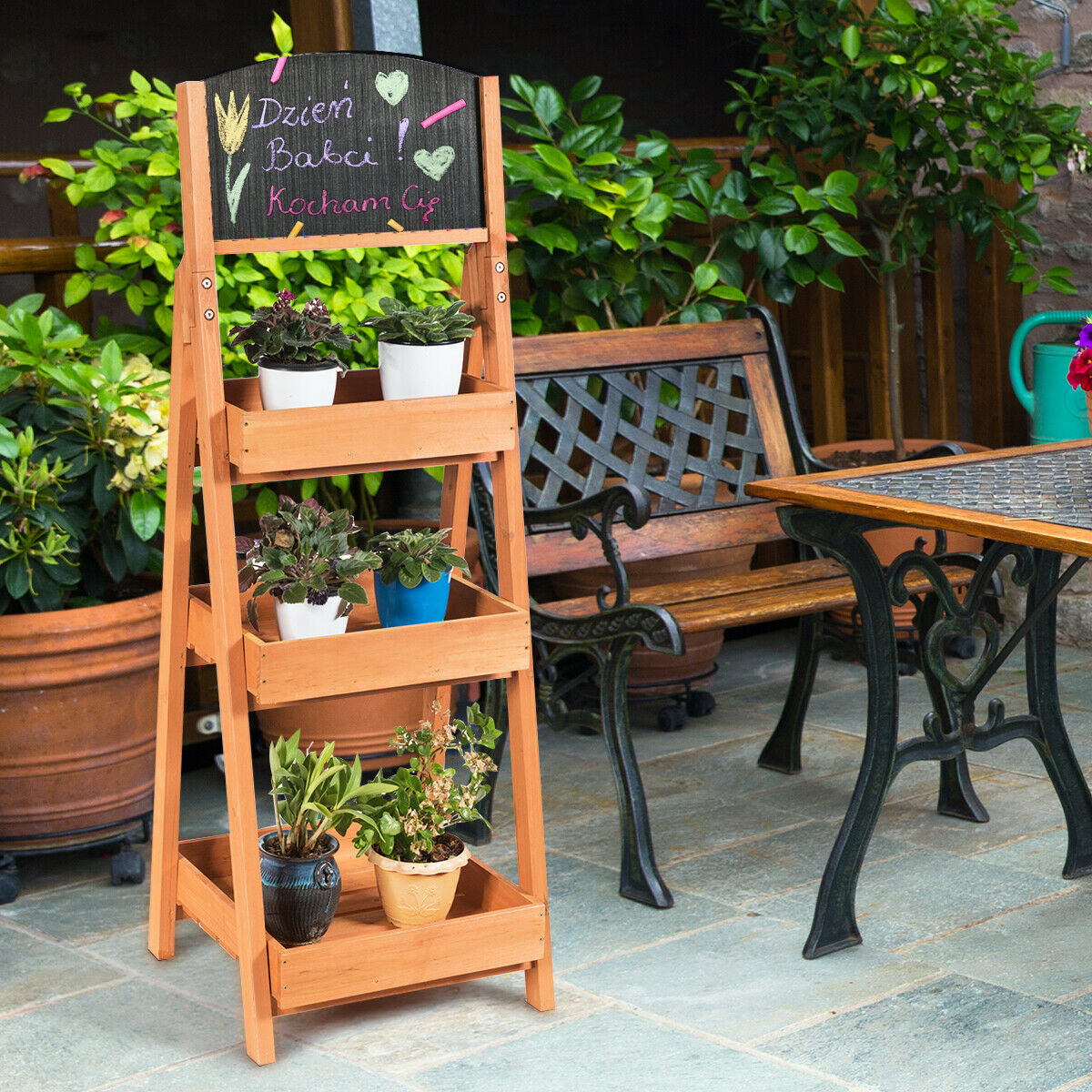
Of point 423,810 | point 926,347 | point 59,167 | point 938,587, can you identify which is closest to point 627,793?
point 423,810

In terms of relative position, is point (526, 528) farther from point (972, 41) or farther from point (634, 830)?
point (972, 41)

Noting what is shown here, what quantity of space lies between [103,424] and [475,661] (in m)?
1.11

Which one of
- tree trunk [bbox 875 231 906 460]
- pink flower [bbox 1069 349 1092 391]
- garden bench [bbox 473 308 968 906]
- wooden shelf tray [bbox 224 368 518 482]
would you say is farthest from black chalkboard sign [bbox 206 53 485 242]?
tree trunk [bbox 875 231 906 460]

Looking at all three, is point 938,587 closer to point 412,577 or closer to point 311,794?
point 412,577

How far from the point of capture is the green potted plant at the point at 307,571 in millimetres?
2381

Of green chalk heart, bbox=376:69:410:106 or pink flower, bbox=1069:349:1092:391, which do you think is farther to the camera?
pink flower, bbox=1069:349:1092:391

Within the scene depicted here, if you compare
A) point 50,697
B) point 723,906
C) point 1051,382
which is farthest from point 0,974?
point 1051,382

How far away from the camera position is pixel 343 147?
2.38 meters

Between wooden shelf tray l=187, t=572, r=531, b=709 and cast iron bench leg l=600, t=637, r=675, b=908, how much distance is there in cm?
55

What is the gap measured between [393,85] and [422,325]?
13.8 inches

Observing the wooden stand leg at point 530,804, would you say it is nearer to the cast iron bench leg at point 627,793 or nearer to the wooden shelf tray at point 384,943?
the wooden shelf tray at point 384,943

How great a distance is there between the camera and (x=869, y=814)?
274cm

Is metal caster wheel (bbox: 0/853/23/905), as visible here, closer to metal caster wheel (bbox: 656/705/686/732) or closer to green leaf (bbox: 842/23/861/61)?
metal caster wheel (bbox: 656/705/686/732)

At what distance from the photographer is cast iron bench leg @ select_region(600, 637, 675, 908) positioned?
2986mm
